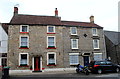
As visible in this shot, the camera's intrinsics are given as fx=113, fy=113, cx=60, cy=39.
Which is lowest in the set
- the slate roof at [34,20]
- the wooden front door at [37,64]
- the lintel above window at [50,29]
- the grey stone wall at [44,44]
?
the wooden front door at [37,64]

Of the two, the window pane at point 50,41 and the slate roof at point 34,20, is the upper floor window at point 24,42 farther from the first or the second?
the window pane at point 50,41

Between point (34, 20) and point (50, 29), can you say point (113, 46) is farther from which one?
point (34, 20)

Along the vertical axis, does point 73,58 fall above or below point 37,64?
above

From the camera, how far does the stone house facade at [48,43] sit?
17.7 meters

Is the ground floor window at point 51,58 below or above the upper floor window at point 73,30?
below

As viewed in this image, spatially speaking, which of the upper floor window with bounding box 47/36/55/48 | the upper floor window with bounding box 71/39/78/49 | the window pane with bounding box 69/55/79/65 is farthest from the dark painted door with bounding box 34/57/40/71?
the upper floor window with bounding box 71/39/78/49

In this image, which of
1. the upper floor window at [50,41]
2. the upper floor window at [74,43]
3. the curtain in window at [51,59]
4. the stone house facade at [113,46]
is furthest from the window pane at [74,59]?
the stone house facade at [113,46]

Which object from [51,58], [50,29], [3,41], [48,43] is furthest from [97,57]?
[3,41]

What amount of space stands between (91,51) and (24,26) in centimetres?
1244

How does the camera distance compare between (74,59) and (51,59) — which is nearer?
(51,59)

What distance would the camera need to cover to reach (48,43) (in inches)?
742

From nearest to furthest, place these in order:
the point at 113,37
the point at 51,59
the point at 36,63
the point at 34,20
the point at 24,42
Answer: the point at 36,63, the point at 24,42, the point at 51,59, the point at 34,20, the point at 113,37

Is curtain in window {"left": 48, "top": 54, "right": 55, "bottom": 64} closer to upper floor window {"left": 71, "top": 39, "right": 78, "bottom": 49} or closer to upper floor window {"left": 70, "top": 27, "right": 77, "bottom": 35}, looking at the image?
upper floor window {"left": 71, "top": 39, "right": 78, "bottom": 49}

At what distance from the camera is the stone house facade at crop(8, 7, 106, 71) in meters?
17.7
